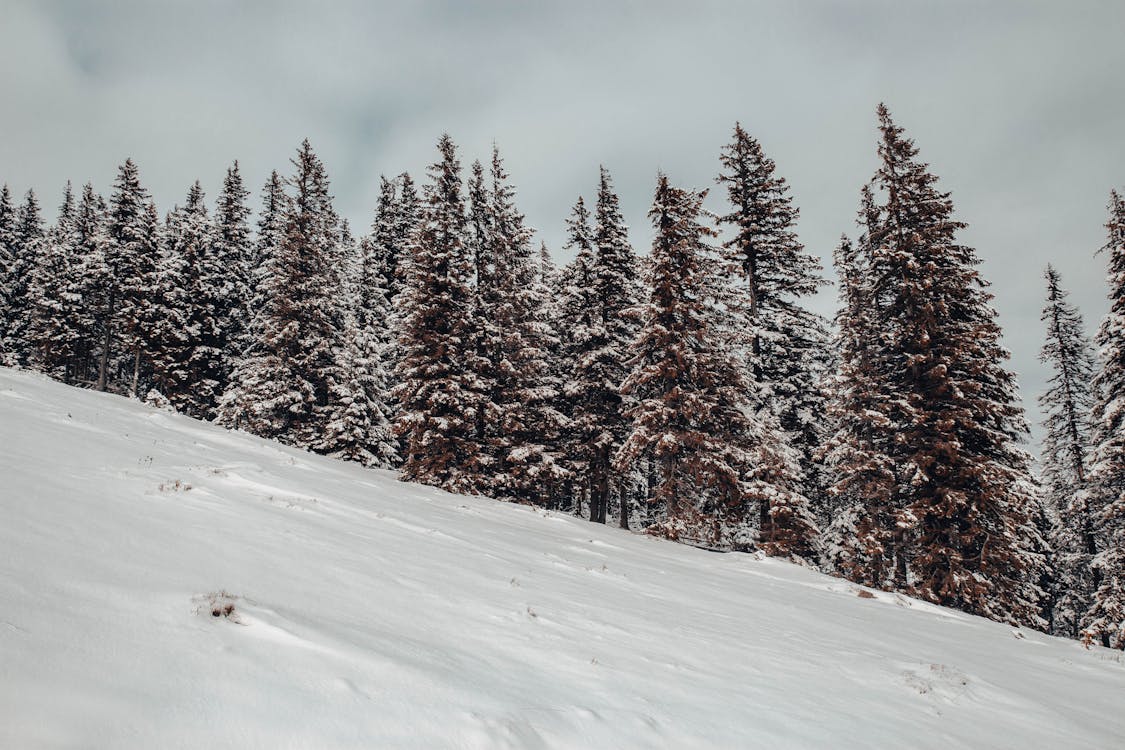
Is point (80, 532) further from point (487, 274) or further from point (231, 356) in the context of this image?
point (231, 356)

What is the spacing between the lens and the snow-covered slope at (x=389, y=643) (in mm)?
2598

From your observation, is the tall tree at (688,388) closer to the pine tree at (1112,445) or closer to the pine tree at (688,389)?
the pine tree at (688,389)

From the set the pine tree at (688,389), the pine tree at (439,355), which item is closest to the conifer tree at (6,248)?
the pine tree at (439,355)

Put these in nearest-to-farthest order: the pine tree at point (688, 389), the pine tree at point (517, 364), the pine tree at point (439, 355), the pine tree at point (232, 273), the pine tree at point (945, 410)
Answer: the pine tree at point (945, 410)
the pine tree at point (688, 389)
the pine tree at point (439, 355)
the pine tree at point (517, 364)
the pine tree at point (232, 273)

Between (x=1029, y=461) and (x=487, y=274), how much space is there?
21.5 metres

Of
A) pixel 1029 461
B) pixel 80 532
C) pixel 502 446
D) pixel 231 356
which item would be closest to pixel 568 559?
pixel 80 532

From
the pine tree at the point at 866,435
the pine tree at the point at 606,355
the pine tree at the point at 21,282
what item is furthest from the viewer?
the pine tree at the point at 21,282

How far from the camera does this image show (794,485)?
22.8 meters

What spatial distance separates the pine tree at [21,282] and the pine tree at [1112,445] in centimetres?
6631

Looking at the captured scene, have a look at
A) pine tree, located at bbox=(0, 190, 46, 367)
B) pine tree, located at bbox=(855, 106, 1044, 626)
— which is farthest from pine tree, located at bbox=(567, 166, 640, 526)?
pine tree, located at bbox=(0, 190, 46, 367)

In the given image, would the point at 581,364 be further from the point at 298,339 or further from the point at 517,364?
the point at 298,339

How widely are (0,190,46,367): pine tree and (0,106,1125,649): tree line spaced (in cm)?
2668

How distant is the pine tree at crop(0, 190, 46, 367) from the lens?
46531 mm

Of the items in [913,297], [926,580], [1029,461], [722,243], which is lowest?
[926,580]
